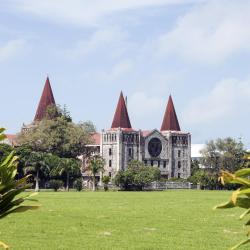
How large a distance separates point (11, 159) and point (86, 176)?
430 ft

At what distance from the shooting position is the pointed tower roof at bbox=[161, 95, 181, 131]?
150125 millimetres

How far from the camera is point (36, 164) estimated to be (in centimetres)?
9256

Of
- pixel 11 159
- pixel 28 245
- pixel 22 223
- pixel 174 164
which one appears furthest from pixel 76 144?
pixel 11 159

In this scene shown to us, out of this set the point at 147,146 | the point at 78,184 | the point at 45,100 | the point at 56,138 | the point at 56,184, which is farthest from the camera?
the point at 147,146

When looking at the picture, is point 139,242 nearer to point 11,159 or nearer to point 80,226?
point 80,226

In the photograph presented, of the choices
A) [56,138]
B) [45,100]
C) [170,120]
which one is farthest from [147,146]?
[56,138]

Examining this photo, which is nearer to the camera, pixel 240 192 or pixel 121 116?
pixel 240 192

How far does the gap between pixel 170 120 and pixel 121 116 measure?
41.7 feet

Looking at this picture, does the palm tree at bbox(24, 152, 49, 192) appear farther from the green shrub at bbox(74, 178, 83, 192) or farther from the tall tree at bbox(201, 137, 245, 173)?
the tall tree at bbox(201, 137, 245, 173)

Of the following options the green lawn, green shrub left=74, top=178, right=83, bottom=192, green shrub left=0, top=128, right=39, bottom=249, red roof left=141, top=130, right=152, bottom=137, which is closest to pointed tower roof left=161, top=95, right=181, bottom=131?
red roof left=141, top=130, right=152, bottom=137

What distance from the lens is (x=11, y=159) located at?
13.8ft

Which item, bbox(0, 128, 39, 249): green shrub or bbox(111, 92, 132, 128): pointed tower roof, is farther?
bbox(111, 92, 132, 128): pointed tower roof

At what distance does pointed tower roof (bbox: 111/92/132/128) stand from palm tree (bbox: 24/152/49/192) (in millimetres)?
48188

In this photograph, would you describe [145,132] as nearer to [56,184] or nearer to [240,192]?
[56,184]
